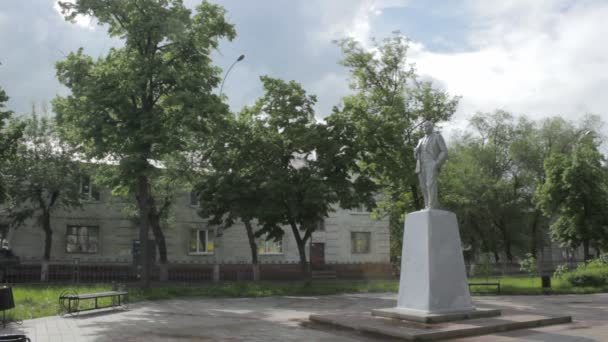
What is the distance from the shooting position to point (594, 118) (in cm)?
4412

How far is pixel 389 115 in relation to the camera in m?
24.8

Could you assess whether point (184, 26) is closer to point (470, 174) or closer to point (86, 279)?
point (86, 279)

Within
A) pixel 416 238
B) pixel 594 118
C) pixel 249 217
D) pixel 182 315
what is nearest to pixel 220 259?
pixel 249 217

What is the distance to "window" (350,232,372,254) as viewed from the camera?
4097 cm

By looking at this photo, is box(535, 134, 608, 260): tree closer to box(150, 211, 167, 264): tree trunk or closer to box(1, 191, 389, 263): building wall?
box(1, 191, 389, 263): building wall

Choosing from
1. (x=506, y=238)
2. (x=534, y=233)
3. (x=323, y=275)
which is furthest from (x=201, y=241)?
(x=534, y=233)

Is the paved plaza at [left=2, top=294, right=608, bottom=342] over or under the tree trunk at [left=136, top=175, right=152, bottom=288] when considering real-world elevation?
under

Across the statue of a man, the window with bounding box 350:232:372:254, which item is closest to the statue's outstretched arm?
the statue of a man

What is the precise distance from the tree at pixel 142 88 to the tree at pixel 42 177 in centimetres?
973

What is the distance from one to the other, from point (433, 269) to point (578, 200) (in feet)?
76.9

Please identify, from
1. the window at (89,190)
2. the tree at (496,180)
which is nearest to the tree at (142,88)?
the window at (89,190)

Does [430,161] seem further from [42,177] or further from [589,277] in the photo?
[42,177]

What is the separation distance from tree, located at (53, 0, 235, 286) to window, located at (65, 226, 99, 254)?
47.9ft

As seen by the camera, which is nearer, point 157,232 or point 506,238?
point 157,232
